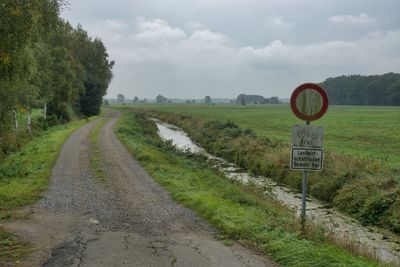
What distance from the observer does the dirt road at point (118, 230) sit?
686cm

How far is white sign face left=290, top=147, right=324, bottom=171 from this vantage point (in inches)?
317

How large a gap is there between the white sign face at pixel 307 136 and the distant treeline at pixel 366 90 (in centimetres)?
14503

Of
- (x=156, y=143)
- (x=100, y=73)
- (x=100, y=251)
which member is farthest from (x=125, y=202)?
(x=100, y=73)

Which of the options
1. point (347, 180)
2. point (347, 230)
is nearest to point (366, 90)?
point (347, 180)

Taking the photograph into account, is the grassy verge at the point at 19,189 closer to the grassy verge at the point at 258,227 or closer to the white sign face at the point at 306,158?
the grassy verge at the point at 258,227

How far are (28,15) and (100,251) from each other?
7411 mm

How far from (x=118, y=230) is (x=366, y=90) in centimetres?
17584

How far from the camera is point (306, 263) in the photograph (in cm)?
655

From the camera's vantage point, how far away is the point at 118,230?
8633mm

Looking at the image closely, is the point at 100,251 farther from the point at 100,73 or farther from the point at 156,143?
the point at 100,73

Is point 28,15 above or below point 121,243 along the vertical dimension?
above

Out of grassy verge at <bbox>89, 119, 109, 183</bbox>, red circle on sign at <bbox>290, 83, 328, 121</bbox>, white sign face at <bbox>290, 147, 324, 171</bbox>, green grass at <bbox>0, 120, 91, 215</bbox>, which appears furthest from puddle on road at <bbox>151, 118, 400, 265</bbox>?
green grass at <bbox>0, 120, 91, 215</bbox>

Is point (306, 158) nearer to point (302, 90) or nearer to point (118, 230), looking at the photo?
point (302, 90)

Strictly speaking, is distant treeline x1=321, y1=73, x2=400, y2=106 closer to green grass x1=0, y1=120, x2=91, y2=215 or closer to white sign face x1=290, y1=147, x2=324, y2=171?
green grass x1=0, y1=120, x2=91, y2=215
